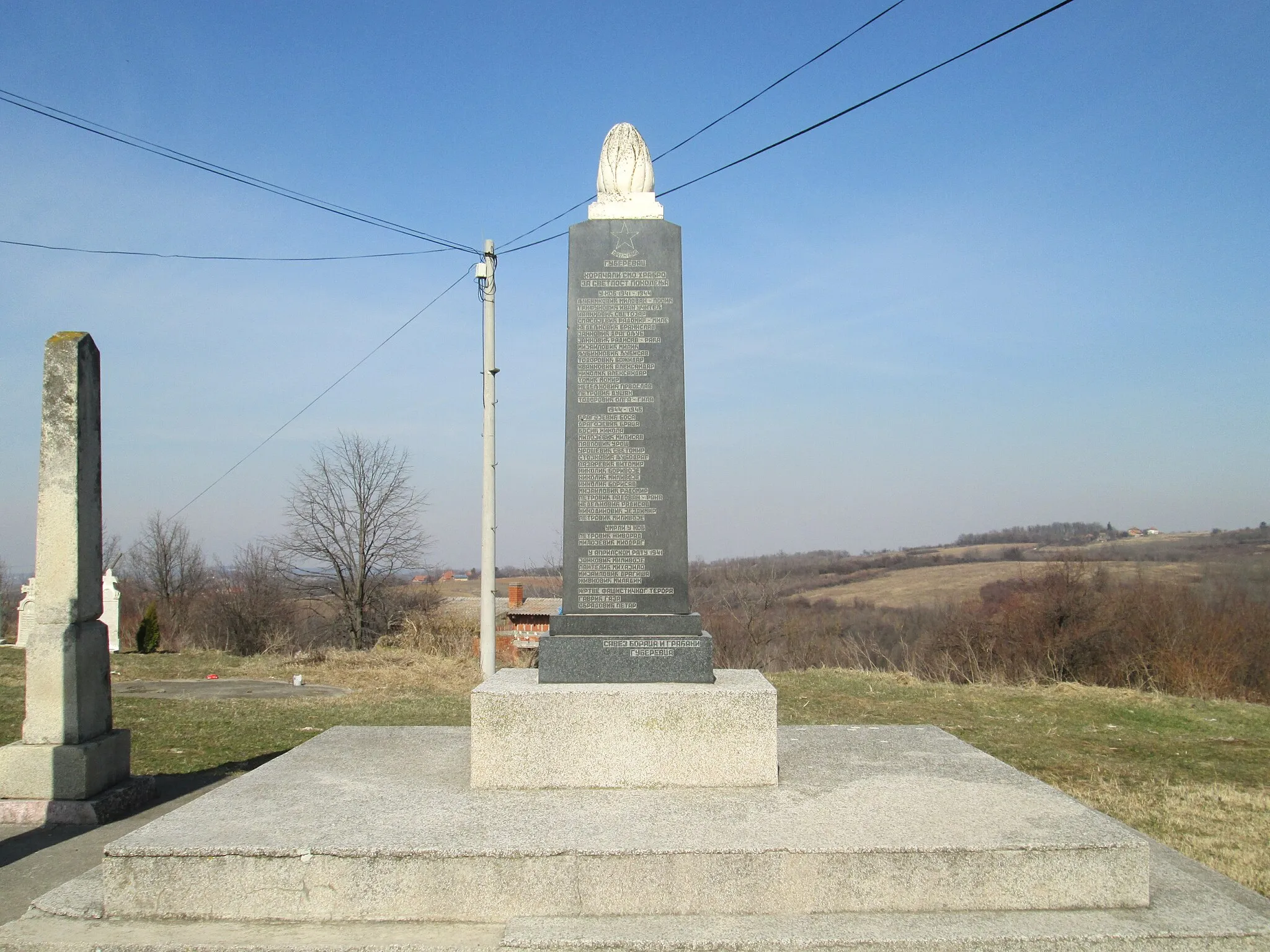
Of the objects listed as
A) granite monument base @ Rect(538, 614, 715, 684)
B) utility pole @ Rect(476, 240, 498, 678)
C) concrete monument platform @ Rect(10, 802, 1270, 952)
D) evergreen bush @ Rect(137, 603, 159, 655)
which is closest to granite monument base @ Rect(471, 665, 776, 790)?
granite monument base @ Rect(538, 614, 715, 684)

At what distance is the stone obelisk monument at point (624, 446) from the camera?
539 centimetres

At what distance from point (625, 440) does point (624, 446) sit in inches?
1.4

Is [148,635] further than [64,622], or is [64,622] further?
[148,635]

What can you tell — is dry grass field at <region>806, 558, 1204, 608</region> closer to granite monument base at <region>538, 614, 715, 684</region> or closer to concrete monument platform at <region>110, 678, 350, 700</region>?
concrete monument platform at <region>110, 678, 350, 700</region>

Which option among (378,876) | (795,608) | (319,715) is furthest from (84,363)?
(795,608)

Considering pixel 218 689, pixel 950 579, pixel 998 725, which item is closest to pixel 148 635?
pixel 218 689

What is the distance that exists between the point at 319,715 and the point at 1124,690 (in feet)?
33.8

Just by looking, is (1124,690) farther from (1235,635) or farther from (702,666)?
(702,666)

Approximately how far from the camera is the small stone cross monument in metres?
6.09

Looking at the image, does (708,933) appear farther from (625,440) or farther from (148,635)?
(148,635)

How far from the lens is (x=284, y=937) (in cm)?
373

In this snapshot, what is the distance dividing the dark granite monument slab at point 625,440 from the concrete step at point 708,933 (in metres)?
1.75

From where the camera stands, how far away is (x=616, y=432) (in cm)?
552

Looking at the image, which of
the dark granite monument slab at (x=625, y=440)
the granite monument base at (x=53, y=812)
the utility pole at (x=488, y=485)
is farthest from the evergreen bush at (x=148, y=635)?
the dark granite monument slab at (x=625, y=440)
